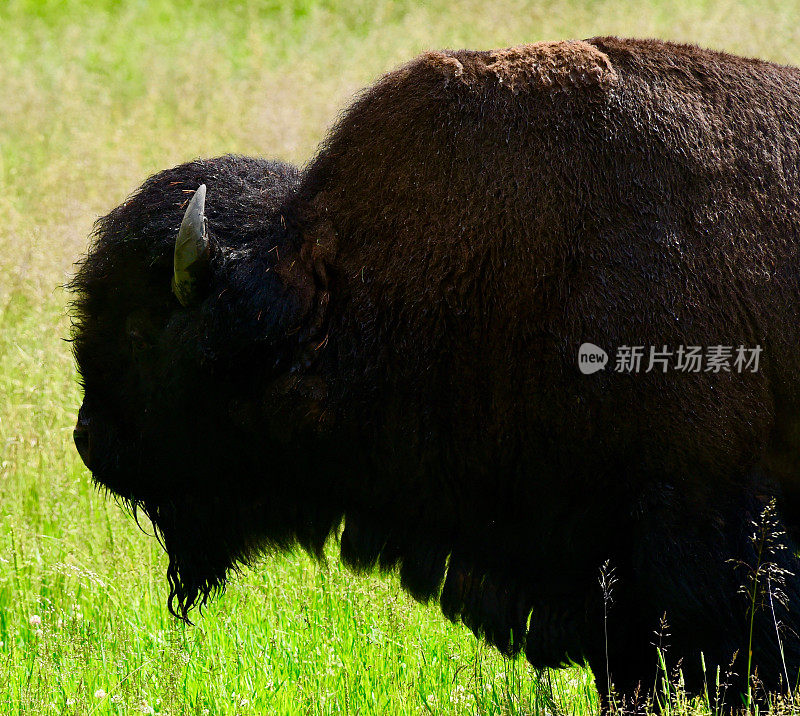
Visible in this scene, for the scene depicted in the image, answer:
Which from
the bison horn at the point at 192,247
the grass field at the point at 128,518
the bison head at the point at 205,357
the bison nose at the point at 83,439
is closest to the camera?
the bison horn at the point at 192,247

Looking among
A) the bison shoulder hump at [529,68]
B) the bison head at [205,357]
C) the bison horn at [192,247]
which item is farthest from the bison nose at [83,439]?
the bison shoulder hump at [529,68]

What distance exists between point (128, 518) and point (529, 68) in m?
2.95

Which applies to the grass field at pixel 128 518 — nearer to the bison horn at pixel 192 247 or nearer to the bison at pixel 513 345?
the bison at pixel 513 345

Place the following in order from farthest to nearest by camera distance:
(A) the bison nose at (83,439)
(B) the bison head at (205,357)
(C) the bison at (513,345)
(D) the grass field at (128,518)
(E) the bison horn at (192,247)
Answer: (D) the grass field at (128,518) < (A) the bison nose at (83,439) < (B) the bison head at (205,357) < (E) the bison horn at (192,247) < (C) the bison at (513,345)

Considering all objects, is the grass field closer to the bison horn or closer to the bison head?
the bison head

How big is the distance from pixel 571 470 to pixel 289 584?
1873 millimetres

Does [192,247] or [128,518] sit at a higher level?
[192,247]

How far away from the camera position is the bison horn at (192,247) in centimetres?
290

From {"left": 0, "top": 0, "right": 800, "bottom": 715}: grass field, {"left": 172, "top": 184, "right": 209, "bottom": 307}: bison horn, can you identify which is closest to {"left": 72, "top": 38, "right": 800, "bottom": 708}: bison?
{"left": 172, "top": 184, "right": 209, "bottom": 307}: bison horn

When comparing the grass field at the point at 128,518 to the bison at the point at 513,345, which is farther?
the grass field at the point at 128,518

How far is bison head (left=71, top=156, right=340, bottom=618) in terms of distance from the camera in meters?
3.02

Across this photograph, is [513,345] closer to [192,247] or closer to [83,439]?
[192,247]

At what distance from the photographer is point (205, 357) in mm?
3035

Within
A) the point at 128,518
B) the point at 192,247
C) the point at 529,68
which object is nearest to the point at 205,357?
the point at 192,247
